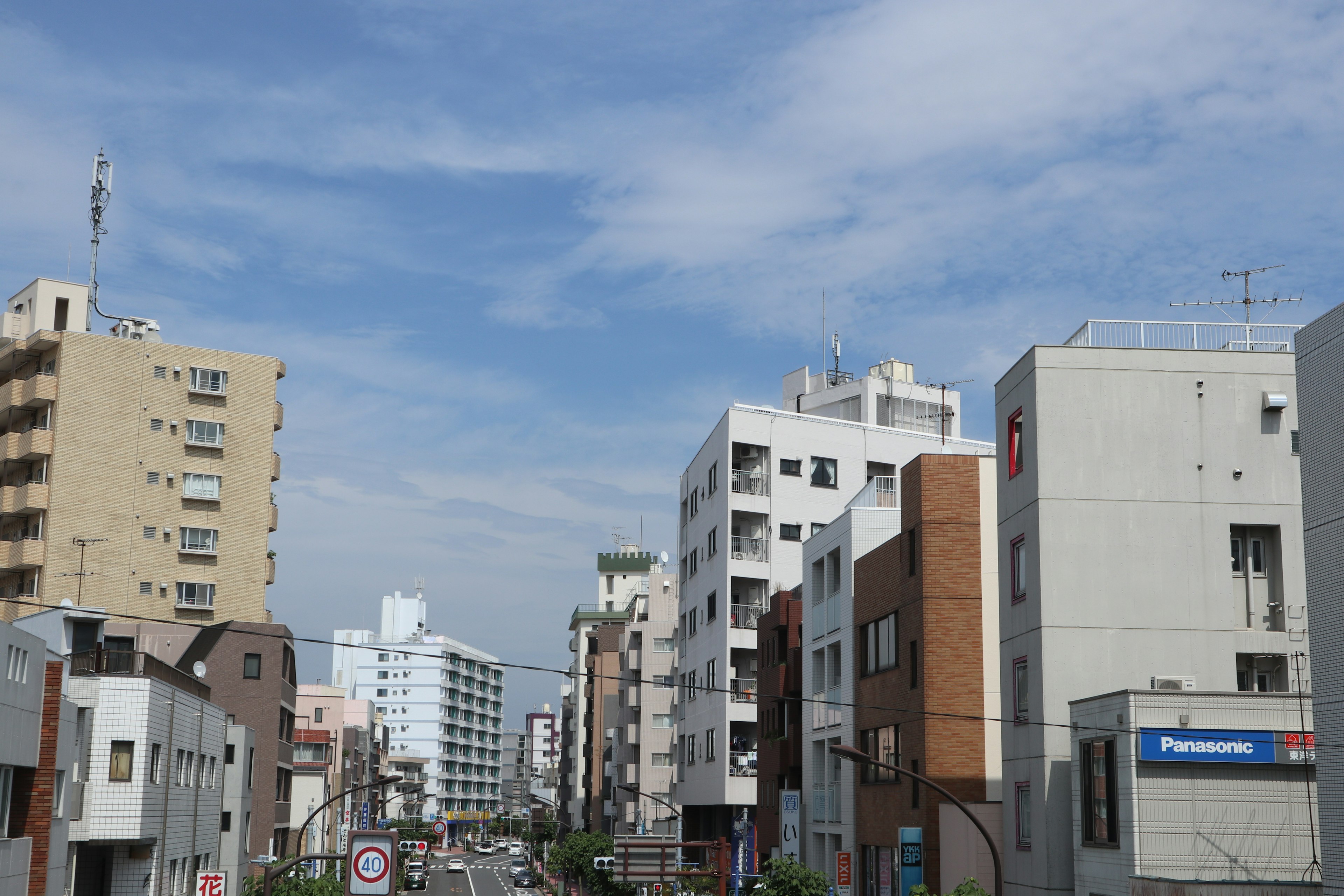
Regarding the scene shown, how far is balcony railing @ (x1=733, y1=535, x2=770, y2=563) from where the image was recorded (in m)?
81.2

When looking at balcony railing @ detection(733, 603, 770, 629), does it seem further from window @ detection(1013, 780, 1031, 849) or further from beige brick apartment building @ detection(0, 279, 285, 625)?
window @ detection(1013, 780, 1031, 849)

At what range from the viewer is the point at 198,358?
9131 cm

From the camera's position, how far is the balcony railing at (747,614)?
265 feet

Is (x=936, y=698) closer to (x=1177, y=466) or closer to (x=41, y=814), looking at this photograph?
(x=1177, y=466)

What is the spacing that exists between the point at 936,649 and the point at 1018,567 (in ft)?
29.1

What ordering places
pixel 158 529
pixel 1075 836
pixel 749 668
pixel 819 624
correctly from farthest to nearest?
pixel 158 529, pixel 749 668, pixel 819 624, pixel 1075 836

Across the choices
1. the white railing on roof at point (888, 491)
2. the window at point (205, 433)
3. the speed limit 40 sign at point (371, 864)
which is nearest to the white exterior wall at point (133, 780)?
the speed limit 40 sign at point (371, 864)

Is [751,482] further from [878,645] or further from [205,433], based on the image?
[205,433]

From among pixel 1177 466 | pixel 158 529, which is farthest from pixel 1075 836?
pixel 158 529

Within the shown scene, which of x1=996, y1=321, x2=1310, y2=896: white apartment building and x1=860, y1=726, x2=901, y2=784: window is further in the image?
x1=860, y1=726, x2=901, y2=784: window

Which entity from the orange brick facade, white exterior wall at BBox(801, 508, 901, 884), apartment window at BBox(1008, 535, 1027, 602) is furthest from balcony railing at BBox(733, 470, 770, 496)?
apartment window at BBox(1008, 535, 1027, 602)

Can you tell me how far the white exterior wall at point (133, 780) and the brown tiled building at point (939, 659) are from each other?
25.9 meters

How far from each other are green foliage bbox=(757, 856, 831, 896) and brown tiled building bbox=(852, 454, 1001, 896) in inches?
99.8

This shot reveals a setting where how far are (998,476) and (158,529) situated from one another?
6367 cm
